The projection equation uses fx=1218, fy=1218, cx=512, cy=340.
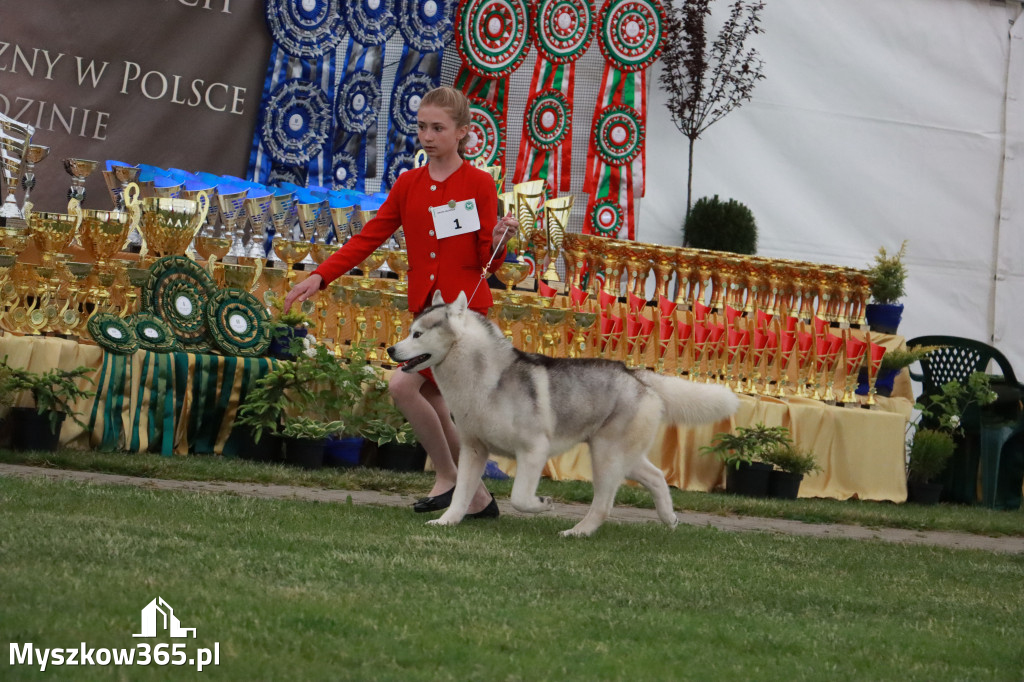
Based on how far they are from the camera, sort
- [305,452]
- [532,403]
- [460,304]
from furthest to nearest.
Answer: [305,452] < [532,403] < [460,304]

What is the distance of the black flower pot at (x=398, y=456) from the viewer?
7523mm

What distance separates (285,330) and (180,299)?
2.20ft

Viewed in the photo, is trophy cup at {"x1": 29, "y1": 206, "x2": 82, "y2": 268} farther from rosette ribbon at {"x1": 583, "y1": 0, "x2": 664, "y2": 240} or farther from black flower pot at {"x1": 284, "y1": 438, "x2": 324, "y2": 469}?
rosette ribbon at {"x1": 583, "y1": 0, "x2": 664, "y2": 240}

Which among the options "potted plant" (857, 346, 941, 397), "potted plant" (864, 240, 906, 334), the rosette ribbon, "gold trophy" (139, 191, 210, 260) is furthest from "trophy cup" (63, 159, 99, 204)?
"potted plant" (864, 240, 906, 334)

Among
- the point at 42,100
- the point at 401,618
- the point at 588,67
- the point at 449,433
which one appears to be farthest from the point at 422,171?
the point at 588,67

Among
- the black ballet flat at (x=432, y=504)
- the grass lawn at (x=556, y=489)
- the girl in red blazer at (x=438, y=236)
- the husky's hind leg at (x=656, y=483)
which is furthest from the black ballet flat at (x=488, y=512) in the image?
the grass lawn at (x=556, y=489)

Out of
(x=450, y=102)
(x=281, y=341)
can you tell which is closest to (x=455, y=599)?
(x=450, y=102)

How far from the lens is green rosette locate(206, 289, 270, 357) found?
7348mm

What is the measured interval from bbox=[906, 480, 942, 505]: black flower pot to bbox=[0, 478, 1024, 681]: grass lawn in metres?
3.92

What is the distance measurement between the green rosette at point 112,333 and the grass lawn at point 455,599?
5.55 ft

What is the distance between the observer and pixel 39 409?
6504mm

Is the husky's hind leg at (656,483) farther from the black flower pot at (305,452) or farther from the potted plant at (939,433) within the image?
the potted plant at (939,433)

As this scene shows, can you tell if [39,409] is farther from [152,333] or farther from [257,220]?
[257,220]

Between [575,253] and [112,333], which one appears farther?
[575,253]
